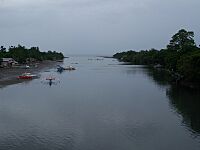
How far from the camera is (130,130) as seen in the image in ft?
70.9

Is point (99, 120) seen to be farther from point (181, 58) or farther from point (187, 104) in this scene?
point (181, 58)

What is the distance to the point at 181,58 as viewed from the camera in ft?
157

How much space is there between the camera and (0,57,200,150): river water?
19034 mm

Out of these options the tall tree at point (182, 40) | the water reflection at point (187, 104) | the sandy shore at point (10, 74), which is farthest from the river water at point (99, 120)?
the tall tree at point (182, 40)

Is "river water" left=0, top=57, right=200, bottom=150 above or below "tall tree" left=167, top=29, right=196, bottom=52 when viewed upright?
below

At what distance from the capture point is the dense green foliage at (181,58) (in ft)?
132

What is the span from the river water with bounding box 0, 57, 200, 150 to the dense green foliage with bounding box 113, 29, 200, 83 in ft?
9.84

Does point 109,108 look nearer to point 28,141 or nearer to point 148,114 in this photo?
point 148,114

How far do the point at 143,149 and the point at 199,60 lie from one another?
2303 cm

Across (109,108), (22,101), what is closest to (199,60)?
(109,108)

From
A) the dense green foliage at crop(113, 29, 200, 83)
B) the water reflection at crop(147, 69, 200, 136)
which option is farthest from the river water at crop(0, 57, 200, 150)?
the dense green foliage at crop(113, 29, 200, 83)

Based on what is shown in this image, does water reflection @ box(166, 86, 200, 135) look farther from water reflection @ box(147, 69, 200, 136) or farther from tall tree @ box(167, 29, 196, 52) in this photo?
tall tree @ box(167, 29, 196, 52)

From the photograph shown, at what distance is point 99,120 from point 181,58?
26238 mm


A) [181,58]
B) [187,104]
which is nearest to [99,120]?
[187,104]
